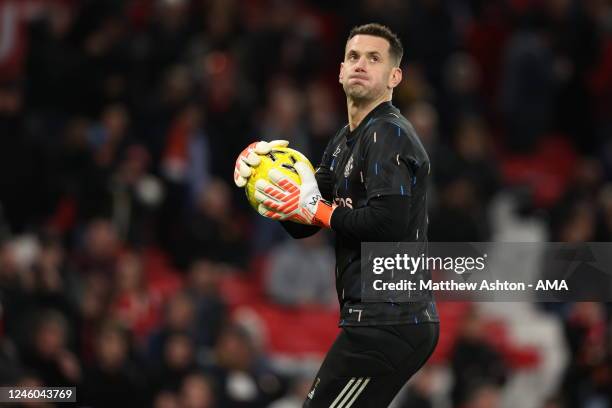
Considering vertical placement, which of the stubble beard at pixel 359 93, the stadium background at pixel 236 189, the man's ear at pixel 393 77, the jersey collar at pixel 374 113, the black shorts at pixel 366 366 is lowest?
the black shorts at pixel 366 366

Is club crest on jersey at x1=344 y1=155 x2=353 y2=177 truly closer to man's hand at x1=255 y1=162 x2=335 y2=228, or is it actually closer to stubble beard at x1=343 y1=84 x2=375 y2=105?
man's hand at x1=255 y1=162 x2=335 y2=228

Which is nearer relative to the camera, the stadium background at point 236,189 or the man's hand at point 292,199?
the man's hand at point 292,199

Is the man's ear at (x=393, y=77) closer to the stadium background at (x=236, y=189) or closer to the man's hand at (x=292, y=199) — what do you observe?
the man's hand at (x=292, y=199)

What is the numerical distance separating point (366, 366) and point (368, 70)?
51.7 inches

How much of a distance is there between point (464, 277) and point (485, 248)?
1.03 feet

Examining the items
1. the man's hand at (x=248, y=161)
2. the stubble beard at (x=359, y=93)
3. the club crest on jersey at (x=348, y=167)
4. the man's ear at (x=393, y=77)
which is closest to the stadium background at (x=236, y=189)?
the man's hand at (x=248, y=161)

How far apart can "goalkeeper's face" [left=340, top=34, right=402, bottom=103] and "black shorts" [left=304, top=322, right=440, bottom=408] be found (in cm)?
106

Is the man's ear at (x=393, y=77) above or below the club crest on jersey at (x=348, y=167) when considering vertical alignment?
above

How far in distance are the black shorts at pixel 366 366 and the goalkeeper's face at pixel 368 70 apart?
1056mm

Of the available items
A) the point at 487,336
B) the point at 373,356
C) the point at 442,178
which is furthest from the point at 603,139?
the point at 373,356

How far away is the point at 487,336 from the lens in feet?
38.5

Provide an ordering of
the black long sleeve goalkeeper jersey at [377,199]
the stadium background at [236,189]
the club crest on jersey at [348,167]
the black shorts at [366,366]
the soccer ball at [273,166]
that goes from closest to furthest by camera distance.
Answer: the black long sleeve goalkeeper jersey at [377,199]
the black shorts at [366,366]
the club crest on jersey at [348,167]
the soccer ball at [273,166]
the stadium background at [236,189]

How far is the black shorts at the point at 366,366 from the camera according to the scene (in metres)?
5.52

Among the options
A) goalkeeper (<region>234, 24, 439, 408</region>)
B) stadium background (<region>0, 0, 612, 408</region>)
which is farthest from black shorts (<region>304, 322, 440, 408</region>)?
stadium background (<region>0, 0, 612, 408</region>)
